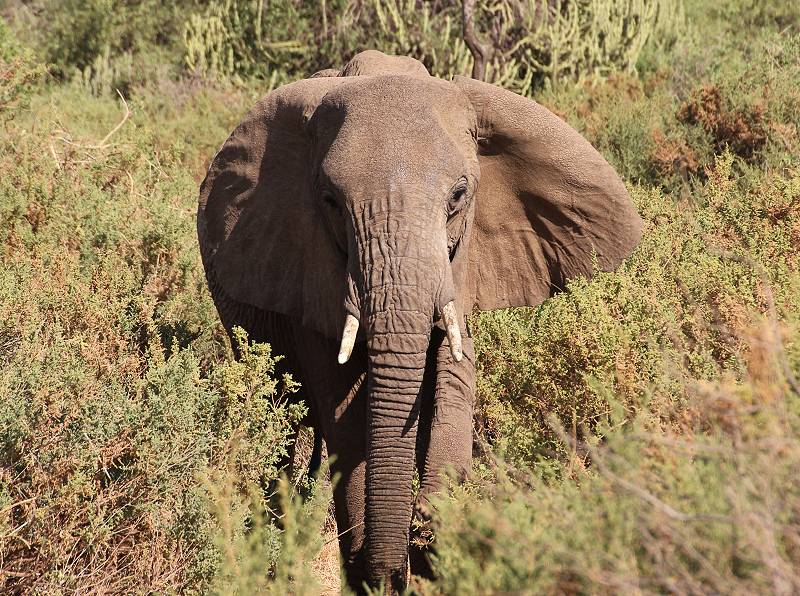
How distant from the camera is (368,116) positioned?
486cm

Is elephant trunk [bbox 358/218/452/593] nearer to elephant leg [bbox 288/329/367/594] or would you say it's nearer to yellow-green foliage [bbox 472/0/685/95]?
elephant leg [bbox 288/329/367/594]

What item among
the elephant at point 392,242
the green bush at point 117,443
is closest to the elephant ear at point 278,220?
the elephant at point 392,242

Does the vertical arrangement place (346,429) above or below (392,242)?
below

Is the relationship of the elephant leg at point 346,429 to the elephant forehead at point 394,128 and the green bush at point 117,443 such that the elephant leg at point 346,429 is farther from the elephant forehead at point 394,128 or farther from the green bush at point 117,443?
the elephant forehead at point 394,128

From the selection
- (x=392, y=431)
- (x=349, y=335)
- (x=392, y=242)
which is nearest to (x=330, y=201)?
(x=392, y=242)

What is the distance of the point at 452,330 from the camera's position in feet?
15.4

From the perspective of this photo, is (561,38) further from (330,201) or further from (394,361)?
(394,361)

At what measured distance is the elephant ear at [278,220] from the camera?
519 cm

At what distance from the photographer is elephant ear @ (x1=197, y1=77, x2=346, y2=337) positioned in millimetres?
5191

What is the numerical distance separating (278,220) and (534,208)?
1135 mm

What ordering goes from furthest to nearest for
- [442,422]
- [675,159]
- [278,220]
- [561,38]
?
[561,38], [675,159], [278,220], [442,422]

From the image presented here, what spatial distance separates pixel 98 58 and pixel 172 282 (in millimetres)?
9580

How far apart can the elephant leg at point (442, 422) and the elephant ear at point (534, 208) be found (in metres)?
0.30

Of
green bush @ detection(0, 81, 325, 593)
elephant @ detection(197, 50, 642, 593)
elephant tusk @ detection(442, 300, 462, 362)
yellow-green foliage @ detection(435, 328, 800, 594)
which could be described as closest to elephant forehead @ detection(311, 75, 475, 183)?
elephant @ detection(197, 50, 642, 593)
